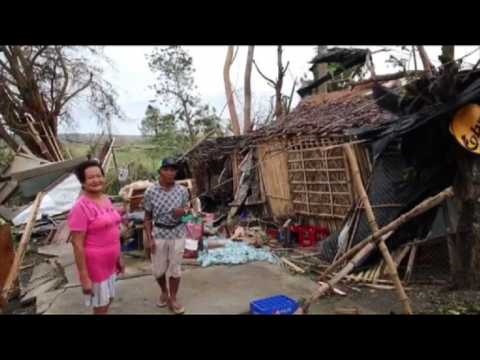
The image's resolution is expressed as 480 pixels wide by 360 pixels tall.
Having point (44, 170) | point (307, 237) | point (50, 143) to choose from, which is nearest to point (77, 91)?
→ point (50, 143)

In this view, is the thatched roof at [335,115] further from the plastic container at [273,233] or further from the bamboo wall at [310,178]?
the plastic container at [273,233]

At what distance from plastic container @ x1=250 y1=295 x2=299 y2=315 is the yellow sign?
2435 mm

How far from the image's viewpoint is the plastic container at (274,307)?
353 cm

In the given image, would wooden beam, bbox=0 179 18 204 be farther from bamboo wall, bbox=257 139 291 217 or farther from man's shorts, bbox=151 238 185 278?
man's shorts, bbox=151 238 185 278

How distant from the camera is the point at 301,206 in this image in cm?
809

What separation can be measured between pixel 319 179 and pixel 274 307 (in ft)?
13.7

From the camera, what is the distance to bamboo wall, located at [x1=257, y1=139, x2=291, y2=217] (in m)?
8.61

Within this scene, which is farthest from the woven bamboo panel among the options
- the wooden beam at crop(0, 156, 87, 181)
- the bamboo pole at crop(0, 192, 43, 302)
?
the wooden beam at crop(0, 156, 87, 181)

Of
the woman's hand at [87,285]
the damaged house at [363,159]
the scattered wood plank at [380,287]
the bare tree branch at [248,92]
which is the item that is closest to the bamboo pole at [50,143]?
the damaged house at [363,159]

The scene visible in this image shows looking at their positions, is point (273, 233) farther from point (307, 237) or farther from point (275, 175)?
point (275, 175)

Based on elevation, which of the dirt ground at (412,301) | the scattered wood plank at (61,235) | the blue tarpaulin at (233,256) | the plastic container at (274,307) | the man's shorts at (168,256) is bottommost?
the dirt ground at (412,301)

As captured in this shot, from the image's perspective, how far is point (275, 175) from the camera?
360 inches
